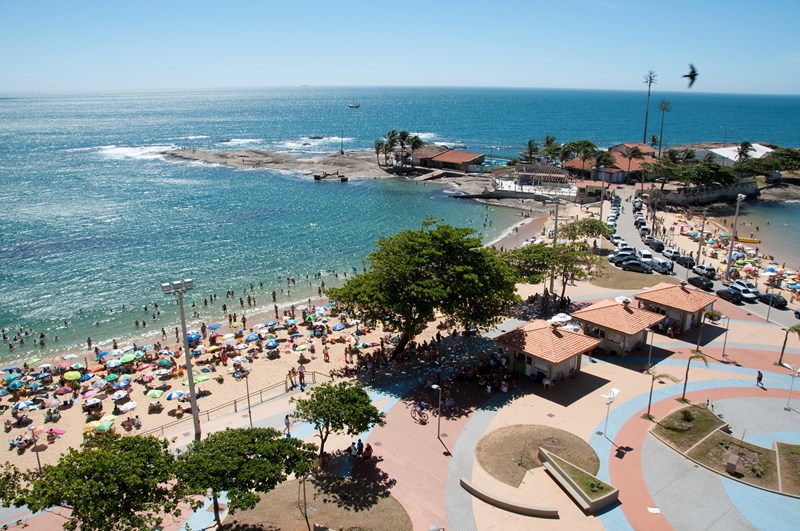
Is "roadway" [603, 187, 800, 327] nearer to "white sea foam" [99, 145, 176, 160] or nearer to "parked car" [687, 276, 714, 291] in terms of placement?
"parked car" [687, 276, 714, 291]

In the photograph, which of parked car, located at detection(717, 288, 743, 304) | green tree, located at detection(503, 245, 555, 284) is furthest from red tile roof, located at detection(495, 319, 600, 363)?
parked car, located at detection(717, 288, 743, 304)

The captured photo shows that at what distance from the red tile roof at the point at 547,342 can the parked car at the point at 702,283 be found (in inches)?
705

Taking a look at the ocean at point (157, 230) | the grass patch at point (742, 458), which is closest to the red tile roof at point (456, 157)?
the ocean at point (157, 230)

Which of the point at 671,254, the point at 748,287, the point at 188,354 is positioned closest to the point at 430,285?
the point at 188,354

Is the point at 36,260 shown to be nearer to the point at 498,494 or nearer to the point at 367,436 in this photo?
the point at 367,436

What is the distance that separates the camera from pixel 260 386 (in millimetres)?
29453

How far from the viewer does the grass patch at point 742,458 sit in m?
19.7

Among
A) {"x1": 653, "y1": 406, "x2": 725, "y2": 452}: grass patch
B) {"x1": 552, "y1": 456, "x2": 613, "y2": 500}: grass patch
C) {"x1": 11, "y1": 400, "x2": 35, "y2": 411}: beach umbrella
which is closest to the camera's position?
{"x1": 552, "y1": 456, "x2": 613, "y2": 500}: grass patch

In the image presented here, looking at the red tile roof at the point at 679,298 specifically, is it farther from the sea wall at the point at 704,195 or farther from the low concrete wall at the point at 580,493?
the sea wall at the point at 704,195

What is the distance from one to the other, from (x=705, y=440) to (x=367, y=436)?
Answer: 13.7 meters

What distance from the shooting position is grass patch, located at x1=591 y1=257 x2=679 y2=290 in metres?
41.9

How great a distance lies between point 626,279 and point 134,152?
11823 cm

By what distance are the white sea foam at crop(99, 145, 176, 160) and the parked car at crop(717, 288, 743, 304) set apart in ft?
366

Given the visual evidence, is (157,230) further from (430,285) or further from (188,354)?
(430,285)
